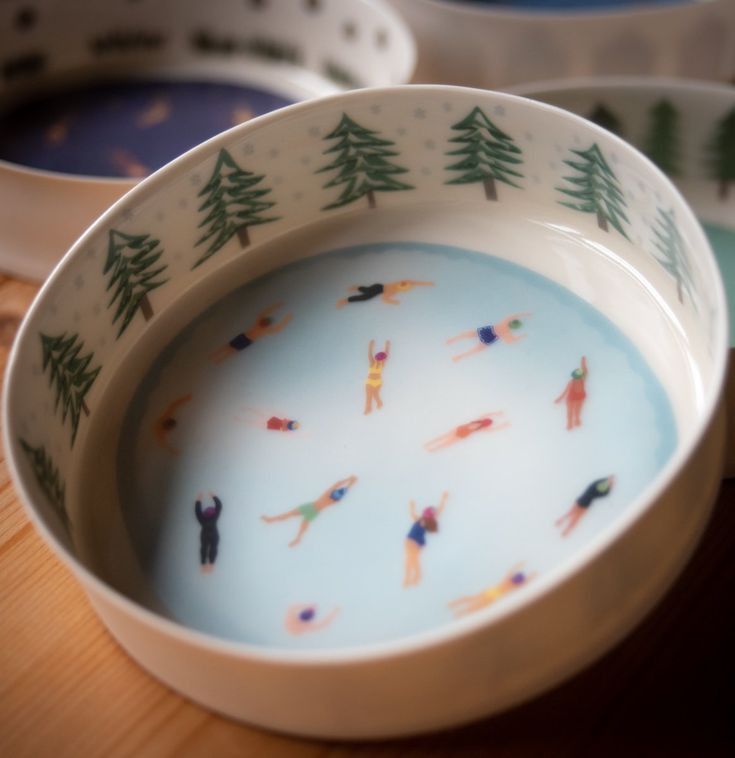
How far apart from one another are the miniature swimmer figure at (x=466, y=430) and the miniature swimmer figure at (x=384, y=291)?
8 cm

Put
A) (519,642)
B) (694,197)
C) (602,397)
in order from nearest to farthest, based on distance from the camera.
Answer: (519,642), (602,397), (694,197)

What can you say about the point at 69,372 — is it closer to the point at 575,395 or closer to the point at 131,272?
the point at 131,272

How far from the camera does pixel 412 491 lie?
0.38 meters

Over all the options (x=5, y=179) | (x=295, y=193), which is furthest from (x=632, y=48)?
(x=5, y=179)

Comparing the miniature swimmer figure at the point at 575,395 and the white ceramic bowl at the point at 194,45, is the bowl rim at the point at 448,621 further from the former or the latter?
the white ceramic bowl at the point at 194,45

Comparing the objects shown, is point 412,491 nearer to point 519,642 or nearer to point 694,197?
point 519,642

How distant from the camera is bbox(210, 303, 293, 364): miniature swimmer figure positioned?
448 mm

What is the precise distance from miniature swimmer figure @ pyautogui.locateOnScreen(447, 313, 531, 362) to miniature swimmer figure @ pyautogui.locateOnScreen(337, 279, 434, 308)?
36mm

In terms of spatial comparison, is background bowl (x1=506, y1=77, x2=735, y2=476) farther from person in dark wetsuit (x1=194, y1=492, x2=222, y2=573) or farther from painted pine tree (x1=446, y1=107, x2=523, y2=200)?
person in dark wetsuit (x1=194, y1=492, x2=222, y2=573)

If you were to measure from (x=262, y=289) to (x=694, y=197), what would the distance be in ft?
0.75

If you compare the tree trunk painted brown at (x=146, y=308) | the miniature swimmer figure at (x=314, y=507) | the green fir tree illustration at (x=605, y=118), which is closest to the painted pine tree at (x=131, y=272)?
the tree trunk painted brown at (x=146, y=308)

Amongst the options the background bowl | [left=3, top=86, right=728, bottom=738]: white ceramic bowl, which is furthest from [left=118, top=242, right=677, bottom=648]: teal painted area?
the background bowl

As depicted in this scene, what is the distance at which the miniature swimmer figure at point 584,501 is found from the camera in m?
0.35

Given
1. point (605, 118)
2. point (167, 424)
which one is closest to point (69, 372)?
point (167, 424)
